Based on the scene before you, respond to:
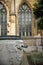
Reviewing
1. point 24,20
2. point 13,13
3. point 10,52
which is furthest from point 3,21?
→ point 10,52

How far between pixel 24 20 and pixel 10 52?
69.7 feet

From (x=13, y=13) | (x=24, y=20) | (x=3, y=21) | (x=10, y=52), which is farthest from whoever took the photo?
(x=24, y=20)

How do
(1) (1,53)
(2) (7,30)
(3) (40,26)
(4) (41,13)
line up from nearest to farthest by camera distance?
(1) (1,53)
(4) (41,13)
(3) (40,26)
(2) (7,30)

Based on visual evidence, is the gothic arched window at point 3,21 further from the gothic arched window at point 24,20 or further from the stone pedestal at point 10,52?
the stone pedestal at point 10,52

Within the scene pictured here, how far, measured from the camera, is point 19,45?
229 inches

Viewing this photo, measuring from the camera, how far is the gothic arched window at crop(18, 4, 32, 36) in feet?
87.6

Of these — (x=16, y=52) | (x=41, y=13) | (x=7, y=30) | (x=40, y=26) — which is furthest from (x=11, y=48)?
(x=7, y=30)

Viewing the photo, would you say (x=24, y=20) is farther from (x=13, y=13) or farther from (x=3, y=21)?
(x=3, y=21)

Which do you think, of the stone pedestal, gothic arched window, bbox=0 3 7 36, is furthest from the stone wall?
the stone pedestal

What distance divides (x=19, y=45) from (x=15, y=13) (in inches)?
800

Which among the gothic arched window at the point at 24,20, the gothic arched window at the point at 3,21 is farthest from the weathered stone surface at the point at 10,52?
the gothic arched window at the point at 24,20

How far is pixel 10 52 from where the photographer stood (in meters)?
5.76

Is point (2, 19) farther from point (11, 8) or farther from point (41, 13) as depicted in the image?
point (41, 13)

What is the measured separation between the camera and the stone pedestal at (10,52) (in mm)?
5711
